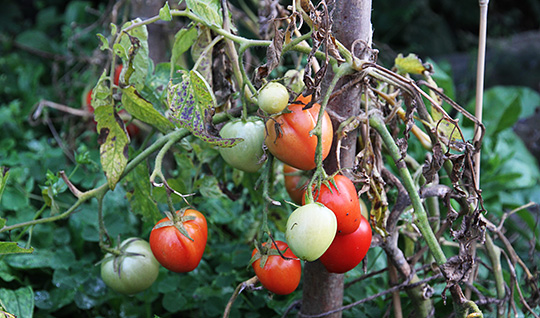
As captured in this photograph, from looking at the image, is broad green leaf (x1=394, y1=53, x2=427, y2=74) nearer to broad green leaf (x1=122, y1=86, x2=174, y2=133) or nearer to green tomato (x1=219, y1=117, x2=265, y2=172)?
green tomato (x1=219, y1=117, x2=265, y2=172)

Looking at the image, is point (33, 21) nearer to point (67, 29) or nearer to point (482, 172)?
point (67, 29)

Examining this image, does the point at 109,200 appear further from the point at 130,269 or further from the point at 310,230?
the point at 310,230

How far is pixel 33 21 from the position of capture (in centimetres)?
289

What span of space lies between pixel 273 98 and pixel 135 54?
287mm

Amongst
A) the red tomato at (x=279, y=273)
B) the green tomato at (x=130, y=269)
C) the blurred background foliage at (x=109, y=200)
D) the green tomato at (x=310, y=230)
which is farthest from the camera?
the blurred background foliage at (x=109, y=200)

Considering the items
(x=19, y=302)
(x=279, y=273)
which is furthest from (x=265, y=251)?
(x=19, y=302)

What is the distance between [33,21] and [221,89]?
2.60m

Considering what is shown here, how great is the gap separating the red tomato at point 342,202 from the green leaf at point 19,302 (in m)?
0.58

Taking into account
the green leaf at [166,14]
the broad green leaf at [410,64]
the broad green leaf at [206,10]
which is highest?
the broad green leaf at [410,64]

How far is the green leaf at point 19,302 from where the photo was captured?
85cm

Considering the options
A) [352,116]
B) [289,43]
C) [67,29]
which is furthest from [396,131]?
[67,29]

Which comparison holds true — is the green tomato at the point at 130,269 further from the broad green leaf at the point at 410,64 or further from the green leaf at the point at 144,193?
the broad green leaf at the point at 410,64

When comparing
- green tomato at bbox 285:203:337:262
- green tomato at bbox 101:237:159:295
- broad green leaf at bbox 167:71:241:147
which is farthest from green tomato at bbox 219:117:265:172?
green tomato at bbox 101:237:159:295

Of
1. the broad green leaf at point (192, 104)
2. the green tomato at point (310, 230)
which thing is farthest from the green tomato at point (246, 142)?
the green tomato at point (310, 230)
